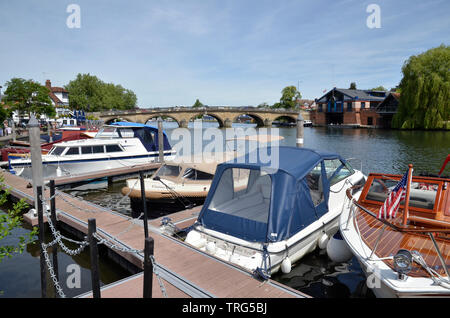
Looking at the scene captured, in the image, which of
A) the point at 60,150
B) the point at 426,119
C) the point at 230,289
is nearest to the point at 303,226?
the point at 230,289

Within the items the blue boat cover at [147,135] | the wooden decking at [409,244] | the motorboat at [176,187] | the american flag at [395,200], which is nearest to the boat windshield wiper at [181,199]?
the motorboat at [176,187]

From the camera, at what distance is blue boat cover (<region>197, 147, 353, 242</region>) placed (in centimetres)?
593

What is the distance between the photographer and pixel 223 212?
663 cm

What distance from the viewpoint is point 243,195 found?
296 inches

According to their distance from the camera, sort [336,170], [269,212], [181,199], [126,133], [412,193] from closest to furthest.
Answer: [269,212], [412,193], [336,170], [181,199], [126,133]

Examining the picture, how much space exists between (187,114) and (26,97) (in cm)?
3173

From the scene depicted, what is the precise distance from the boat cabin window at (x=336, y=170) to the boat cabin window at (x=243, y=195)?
1.85 m

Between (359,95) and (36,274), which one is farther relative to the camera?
(359,95)

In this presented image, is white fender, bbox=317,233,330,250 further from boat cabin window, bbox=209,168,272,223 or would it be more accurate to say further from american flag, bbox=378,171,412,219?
american flag, bbox=378,171,412,219

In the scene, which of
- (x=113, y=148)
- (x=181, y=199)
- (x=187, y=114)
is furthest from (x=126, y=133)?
(x=187, y=114)

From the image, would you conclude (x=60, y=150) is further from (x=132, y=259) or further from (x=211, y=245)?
(x=211, y=245)

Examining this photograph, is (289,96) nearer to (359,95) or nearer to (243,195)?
(359,95)

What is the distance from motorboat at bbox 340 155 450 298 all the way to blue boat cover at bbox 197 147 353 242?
0.85 metres

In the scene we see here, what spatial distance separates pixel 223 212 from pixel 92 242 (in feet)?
10.7
